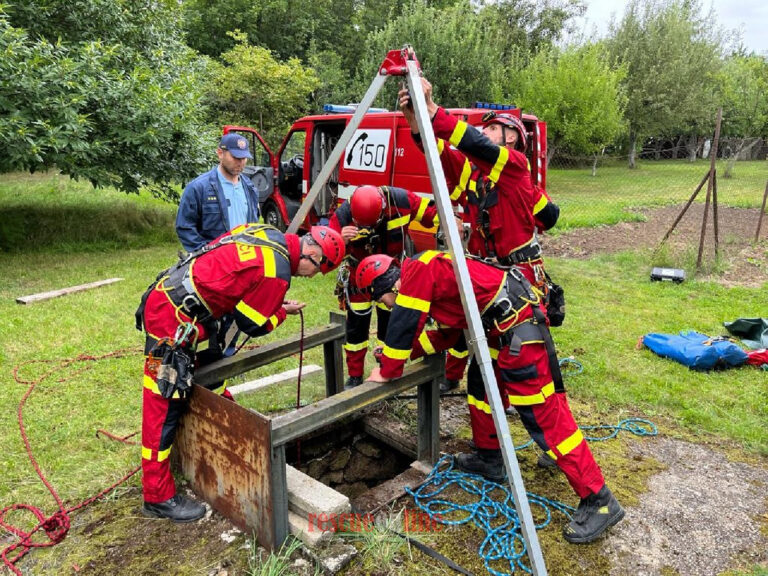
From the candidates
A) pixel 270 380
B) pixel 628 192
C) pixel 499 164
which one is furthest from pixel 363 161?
pixel 628 192

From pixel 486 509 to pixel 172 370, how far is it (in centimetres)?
189

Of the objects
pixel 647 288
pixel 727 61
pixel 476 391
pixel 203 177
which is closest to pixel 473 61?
pixel 647 288

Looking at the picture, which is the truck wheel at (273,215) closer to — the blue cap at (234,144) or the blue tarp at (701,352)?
the blue cap at (234,144)

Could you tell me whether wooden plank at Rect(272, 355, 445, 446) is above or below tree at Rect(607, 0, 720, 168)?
below

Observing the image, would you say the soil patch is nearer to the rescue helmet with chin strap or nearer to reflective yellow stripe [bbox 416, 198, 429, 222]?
reflective yellow stripe [bbox 416, 198, 429, 222]

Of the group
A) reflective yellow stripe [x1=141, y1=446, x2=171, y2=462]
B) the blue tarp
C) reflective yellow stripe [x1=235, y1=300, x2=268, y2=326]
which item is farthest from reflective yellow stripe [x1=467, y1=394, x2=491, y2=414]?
the blue tarp

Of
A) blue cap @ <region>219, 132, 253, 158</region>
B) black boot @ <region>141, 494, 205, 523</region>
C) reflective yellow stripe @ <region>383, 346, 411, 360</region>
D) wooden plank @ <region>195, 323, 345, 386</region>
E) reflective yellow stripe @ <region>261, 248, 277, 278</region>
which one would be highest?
blue cap @ <region>219, 132, 253, 158</region>

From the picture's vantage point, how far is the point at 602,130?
66.7ft

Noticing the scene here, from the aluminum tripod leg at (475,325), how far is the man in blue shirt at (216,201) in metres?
2.16

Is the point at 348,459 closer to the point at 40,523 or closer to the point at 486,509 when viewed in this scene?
the point at 486,509

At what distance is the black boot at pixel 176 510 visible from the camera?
3.00 meters

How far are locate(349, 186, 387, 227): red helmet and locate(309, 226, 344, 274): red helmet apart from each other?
1.10 metres

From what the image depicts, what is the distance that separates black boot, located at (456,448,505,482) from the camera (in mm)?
3406

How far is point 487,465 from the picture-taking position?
134 inches
